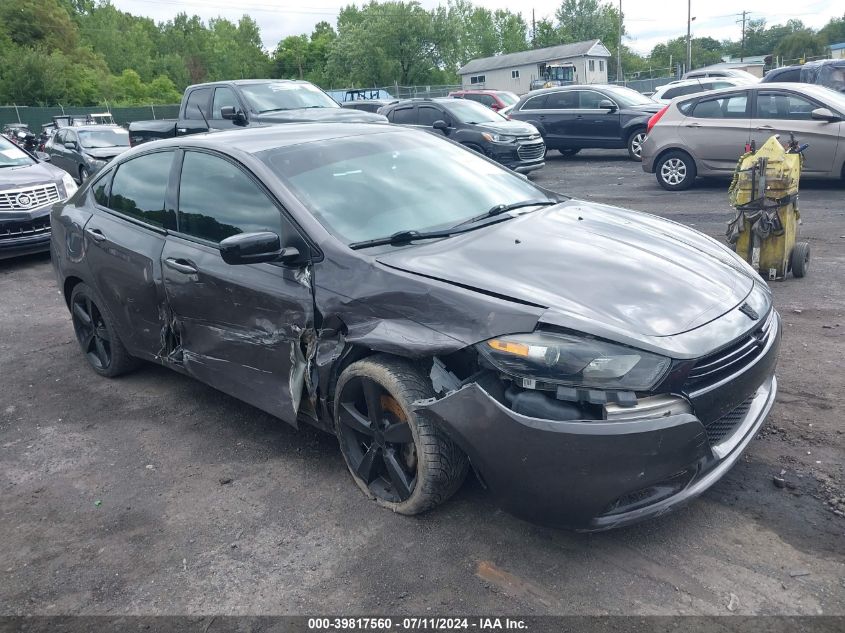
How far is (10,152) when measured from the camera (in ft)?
34.4

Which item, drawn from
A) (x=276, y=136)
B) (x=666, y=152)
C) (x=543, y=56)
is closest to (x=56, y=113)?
(x=666, y=152)

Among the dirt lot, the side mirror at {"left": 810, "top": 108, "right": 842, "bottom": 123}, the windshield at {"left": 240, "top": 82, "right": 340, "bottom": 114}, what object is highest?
the windshield at {"left": 240, "top": 82, "right": 340, "bottom": 114}

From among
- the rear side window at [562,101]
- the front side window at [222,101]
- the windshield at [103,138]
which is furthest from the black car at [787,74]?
the windshield at [103,138]

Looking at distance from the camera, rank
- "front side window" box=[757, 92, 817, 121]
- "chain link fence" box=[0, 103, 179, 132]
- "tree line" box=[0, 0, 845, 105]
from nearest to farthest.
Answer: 1. "front side window" box=[757, 92, 817, 121]
2. "chain link fence" box=[0, 103, 179, 132]
3. "tree line" box=[0, 0, 845, 105]

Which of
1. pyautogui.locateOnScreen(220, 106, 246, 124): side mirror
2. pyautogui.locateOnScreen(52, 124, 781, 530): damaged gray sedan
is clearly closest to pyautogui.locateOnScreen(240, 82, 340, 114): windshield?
pyautogui.locateOnScreen(220, 106, 246, 124): side mirror

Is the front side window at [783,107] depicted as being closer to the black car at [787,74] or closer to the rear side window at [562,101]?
the rear side window at [562,101]

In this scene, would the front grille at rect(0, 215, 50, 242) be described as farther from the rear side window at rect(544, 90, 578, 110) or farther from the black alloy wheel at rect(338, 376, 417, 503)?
the rear side window at rect(544, 90, 578, 110)

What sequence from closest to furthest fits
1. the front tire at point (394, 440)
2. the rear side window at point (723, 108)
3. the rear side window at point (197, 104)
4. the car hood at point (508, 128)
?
the front tire at point (394, 440) < the rear side window at point (723, 108) < the rear side window at point (197, 104) < the car hood at point (508, 128)

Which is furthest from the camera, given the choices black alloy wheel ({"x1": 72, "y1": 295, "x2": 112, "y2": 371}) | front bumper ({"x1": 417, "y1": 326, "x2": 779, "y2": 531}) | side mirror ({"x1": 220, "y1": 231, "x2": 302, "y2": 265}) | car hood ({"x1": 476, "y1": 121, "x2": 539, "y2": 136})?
car hood ({"x1": 476, "y1": 121, "x2": 539, "y2": 136})

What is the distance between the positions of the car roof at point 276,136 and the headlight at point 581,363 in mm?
2027

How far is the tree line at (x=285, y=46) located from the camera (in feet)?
184

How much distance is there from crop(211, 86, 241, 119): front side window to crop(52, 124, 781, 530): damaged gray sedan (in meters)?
7.10

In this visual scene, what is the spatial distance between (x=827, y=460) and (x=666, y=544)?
107cm

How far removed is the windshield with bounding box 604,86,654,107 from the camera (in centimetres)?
1566
